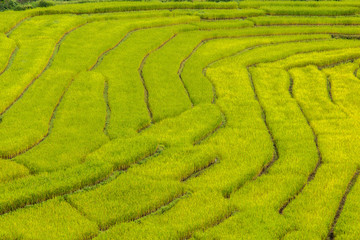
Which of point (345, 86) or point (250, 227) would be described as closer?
point (250, 227)

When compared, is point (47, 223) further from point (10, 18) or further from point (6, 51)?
point (10, 18)

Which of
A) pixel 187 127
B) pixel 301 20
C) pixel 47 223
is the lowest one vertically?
pixel 187 127

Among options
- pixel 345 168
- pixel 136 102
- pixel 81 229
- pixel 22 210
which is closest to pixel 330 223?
pixel 345 168

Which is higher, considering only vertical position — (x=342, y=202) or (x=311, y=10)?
(x=311, y=10)

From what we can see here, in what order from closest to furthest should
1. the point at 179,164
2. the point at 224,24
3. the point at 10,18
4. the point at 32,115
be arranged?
the point at 179,164, the point at 32,115, the point at 10,18, the point at 224,24

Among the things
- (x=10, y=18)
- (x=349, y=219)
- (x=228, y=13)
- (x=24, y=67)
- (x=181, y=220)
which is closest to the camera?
(x=181, y=220)

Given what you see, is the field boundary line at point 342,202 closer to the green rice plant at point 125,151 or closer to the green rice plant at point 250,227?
the green rice plant at point 250,227

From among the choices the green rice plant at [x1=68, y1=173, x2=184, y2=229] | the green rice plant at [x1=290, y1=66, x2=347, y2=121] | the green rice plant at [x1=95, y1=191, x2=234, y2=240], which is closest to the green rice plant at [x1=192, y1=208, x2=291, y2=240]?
the green rice plant at [x1=95, y1=191, x2=234, y2=240]

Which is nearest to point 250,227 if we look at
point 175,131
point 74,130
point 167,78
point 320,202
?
point 320,202
